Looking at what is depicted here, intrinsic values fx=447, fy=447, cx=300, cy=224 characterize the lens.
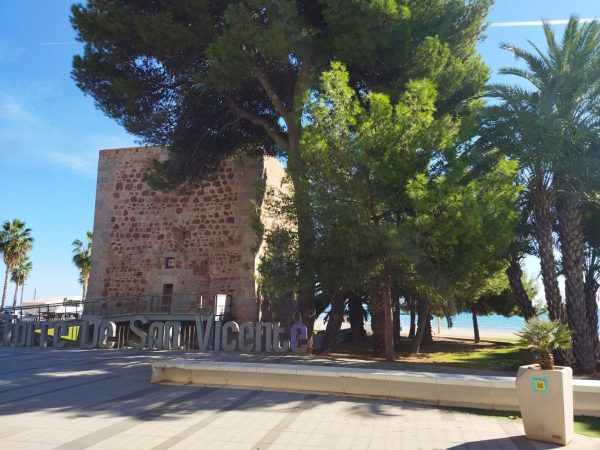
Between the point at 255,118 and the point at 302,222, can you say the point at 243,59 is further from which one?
the point at 302,222

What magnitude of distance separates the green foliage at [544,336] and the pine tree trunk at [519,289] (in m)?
8.50

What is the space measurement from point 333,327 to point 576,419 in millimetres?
8027

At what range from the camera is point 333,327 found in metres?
13.1

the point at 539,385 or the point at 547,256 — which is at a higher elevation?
the point at 547,256

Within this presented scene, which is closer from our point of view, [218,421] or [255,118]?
[218,421]

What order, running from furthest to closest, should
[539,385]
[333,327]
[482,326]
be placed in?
[482,326]
[333,327]
[539,385]

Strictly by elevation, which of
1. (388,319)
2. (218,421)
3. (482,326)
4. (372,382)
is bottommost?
(482,326)

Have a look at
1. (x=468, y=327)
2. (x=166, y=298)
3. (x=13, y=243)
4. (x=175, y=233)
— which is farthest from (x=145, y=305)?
(x=468, y=327)

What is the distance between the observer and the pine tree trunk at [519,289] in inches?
493

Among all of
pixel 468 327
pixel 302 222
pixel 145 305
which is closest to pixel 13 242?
pixel 145 305

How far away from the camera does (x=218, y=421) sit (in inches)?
199

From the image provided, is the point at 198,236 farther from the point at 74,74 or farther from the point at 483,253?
the point at 483,253

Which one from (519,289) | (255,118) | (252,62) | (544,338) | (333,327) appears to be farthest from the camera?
(255,118)

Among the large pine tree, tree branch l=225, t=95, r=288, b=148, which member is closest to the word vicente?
the large pine tree
